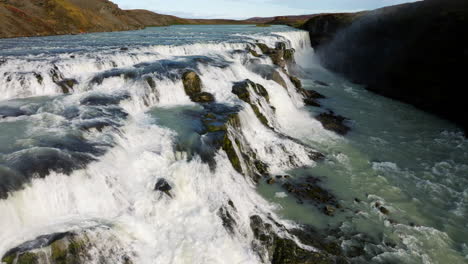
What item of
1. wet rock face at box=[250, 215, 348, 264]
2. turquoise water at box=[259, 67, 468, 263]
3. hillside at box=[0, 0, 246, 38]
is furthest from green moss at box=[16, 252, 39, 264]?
hillside at box=[0, 0, 246, 38]

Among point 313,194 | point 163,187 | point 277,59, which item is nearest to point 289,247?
point 313,194

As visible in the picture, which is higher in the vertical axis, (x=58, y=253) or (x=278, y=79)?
(x=278, y=79)

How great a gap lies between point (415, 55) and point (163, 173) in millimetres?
29405

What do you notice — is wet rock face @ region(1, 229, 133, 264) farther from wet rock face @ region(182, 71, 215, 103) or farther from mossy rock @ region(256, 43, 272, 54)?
mossy rock @ region(256, 43, 272, 54)

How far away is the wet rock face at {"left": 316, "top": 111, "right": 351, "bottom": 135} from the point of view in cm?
2078

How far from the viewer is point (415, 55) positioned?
1136 inches

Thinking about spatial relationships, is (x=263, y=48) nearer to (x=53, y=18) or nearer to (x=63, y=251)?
(x=63, y=251)

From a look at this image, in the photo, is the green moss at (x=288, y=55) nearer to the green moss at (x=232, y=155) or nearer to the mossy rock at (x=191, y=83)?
the mossy rock at (x=191, y=83)

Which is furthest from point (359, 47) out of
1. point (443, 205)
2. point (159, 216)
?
point (159, 216)

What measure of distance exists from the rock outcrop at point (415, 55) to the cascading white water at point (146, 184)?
43.9 ft

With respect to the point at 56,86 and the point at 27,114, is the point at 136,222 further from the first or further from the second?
the point at 56,86

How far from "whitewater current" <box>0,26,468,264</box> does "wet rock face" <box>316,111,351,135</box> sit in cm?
67

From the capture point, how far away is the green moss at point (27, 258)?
667cm

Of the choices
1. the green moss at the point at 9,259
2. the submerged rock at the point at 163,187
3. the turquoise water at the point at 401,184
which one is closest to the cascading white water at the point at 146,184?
the submerged rock at the point at 163,187
